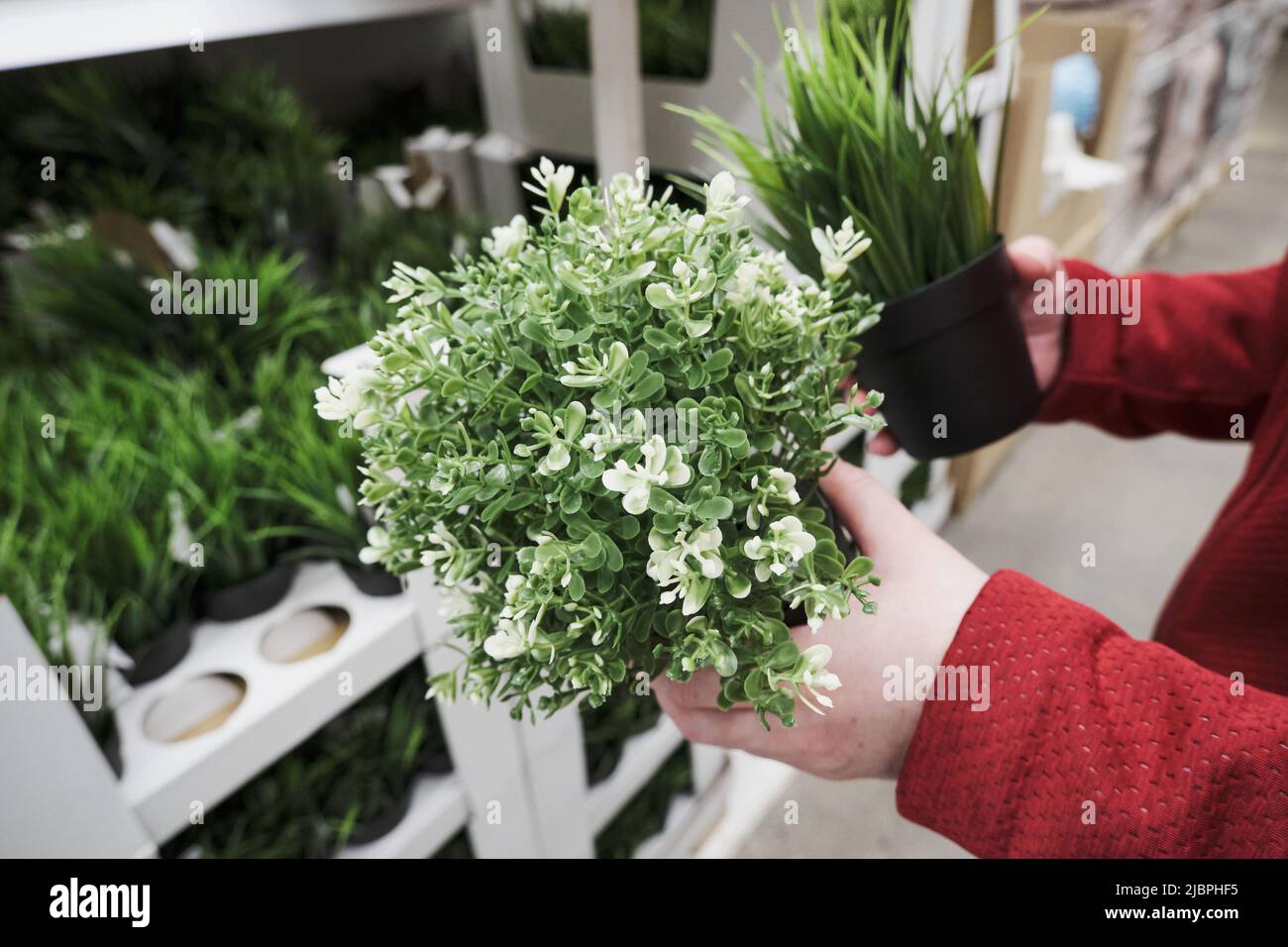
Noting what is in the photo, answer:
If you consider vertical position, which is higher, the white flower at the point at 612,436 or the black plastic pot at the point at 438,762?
the white flower at the point at 612,436

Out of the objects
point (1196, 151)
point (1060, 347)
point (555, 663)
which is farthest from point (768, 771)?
point (1196, 151)

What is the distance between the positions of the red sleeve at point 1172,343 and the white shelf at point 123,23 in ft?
2.24

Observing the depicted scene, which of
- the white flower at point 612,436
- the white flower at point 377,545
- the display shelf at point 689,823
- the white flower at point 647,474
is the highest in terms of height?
the white flower at point 612,436

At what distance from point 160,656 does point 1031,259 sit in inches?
29.9

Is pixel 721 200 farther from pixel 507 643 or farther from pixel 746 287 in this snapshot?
pixel 507 643

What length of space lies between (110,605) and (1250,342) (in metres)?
0.96

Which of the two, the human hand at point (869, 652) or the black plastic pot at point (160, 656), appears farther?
the black plastic pot at point (160, 656)

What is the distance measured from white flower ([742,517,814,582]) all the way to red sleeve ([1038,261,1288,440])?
0.52 metres

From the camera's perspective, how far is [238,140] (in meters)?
1.07

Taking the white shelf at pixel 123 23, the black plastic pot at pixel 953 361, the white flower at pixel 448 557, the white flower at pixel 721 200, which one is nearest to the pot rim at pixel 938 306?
the black plastic pot at pixel 953 361

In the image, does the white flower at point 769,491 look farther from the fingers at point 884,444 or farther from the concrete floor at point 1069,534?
the concrete floor at point 1069,534

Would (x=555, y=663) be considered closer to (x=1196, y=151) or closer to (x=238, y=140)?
(x=238, y=140)

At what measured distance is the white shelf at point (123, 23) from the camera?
46 centimetres
